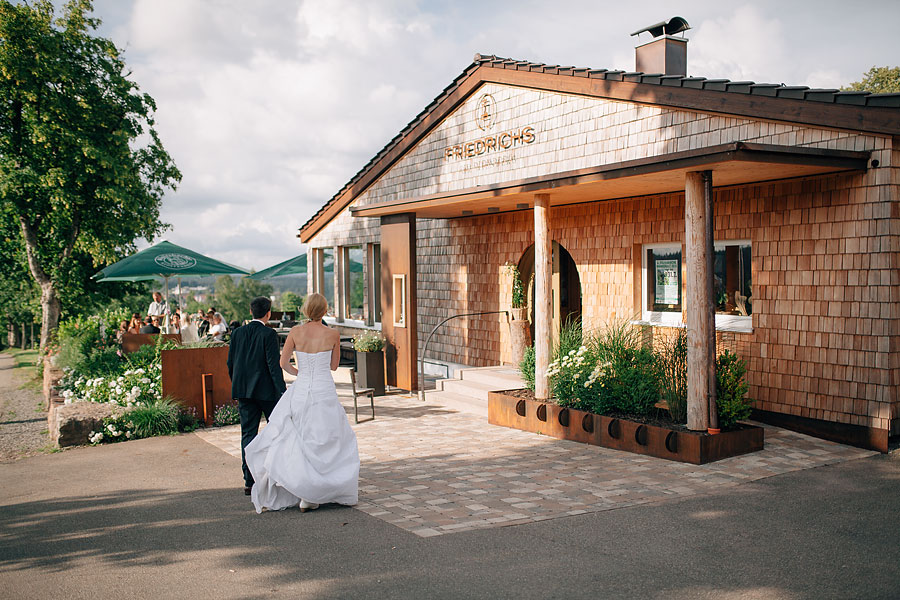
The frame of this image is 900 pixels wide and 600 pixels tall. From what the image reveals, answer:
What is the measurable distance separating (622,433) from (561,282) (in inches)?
229

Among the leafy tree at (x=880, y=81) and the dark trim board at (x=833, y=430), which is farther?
the leafy tree at (x=880, y=81)

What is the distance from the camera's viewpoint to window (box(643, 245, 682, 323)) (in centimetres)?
1022

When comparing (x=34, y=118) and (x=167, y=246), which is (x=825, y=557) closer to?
(x=167, y=246)

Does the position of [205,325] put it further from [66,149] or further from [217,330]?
[66,149]

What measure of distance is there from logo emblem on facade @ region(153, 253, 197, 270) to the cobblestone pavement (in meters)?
5.11

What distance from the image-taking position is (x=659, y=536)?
5320 millimetres

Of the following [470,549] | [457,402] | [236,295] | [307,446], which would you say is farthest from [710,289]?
[236,295]

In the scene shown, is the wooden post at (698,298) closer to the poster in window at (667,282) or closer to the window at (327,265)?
the poster in window at (667,282)

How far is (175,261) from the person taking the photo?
45.0 ft

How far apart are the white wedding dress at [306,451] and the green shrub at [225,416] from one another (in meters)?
4.32

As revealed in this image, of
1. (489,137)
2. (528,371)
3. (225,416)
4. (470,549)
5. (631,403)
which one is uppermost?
(489,137)

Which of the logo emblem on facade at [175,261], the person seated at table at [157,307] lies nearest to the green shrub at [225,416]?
the logo emblem on facade at [175,261]

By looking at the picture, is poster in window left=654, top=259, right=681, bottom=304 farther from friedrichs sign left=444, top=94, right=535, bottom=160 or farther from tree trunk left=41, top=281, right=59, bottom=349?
tree trunk left=41, top=281, right=59, bottom=349

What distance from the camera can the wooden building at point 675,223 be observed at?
24.7 ft
